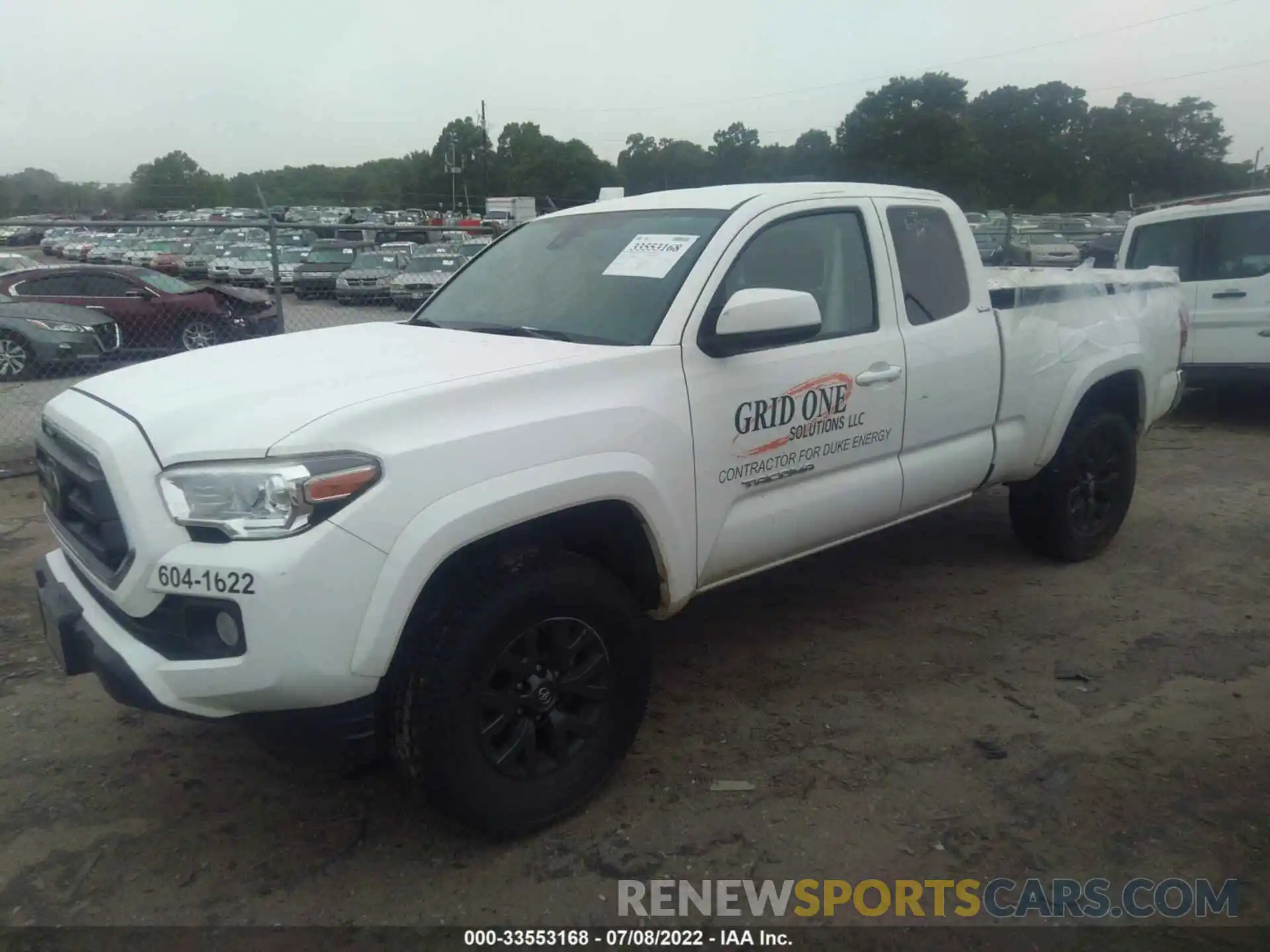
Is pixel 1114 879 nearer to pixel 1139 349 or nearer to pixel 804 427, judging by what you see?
pixel 804 427

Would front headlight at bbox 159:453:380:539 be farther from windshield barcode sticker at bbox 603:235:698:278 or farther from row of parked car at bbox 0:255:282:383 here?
row of parked car at bbox 0:255:282:383

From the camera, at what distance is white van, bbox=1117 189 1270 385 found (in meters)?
8.31

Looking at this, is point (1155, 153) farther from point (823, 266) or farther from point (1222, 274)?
point (823, 266)

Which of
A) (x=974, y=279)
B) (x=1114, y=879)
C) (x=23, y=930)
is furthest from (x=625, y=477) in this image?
(x=974, y=279)

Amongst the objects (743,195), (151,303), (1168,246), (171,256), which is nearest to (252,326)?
(151,303)

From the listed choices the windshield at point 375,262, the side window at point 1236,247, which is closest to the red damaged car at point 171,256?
the windshield at point 375,262

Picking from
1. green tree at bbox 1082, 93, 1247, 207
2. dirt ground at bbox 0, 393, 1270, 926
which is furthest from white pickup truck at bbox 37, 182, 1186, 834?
green tree at bbox 1082, 93, 1247, 207

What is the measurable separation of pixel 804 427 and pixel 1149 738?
64.0 inches

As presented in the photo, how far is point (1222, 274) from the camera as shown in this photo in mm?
8531

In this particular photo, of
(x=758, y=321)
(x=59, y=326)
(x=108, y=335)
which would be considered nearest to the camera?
(x=758, y=321)

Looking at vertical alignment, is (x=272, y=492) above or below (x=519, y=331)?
below

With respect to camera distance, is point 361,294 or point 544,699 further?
point 361,294

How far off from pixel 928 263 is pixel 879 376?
755 millimetres

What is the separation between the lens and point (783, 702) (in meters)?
3.77
